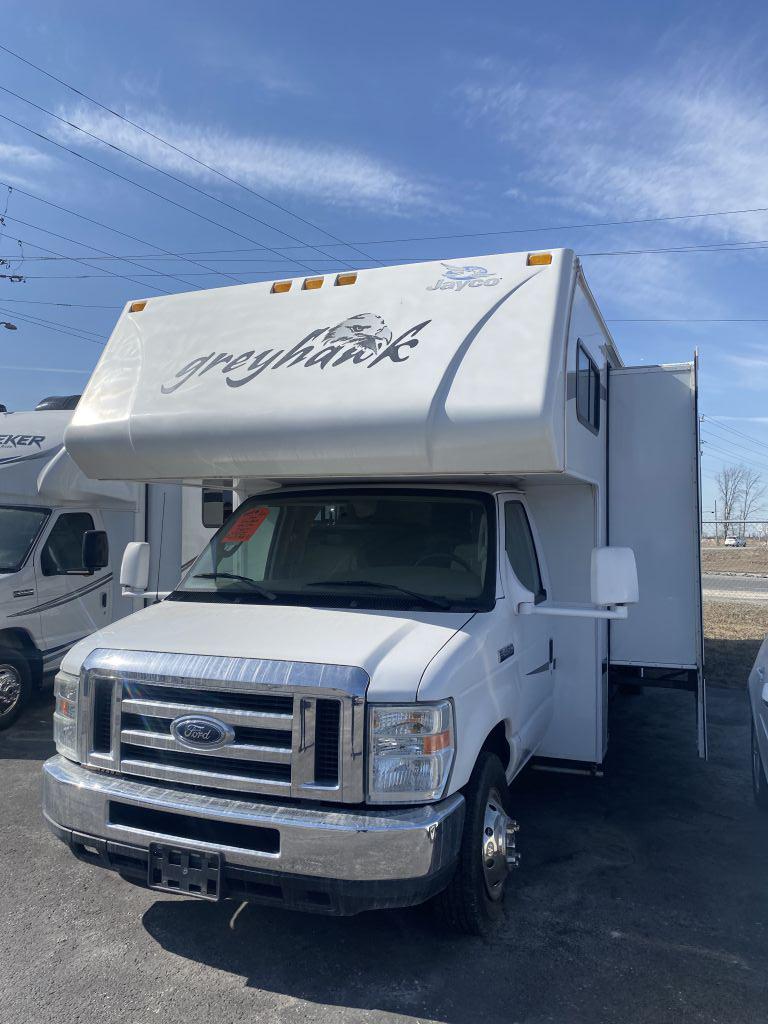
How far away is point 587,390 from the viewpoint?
5.42 meters

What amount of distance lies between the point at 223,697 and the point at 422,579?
4.48 ft

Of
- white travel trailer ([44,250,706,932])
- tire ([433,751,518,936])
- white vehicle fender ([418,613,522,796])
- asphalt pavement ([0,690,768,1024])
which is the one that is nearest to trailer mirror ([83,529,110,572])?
white travel trailer ([44,250,706,932])

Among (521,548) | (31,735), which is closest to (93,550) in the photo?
(31,735)

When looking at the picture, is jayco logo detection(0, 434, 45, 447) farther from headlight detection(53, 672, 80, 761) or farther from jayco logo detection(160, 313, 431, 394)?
headlight detection(53, 672, 80, 761)

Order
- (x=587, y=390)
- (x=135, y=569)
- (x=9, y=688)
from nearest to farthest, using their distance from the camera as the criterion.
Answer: (x=135, y=569) → (x=587, y=390) → (x=9, y=688)

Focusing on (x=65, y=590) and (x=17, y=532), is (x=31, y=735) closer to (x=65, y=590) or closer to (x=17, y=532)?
(x=65, y=590)

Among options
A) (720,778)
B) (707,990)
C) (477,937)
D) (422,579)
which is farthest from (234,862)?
(720,778)

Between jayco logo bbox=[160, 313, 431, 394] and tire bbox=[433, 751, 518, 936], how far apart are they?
2199 millimetres

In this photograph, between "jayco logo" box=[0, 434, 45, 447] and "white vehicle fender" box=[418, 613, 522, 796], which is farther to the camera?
"jayco logo" box=[0, 434, 45, 447]

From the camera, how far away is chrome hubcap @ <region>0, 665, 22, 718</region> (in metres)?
7.50

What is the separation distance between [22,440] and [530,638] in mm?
5968

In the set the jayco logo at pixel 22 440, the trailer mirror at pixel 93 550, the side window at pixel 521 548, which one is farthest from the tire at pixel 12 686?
the side window at pixel 521 548

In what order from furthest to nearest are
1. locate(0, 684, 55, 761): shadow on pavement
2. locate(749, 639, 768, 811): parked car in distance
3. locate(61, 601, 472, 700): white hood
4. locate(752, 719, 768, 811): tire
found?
locate(0, 684, 55, 761): shadow on pavement < locate(752, 719, 768, 811): tire < locate(749, 639, 768, 811): parked car in distance < locate(61, 601, 472, 700): white hood

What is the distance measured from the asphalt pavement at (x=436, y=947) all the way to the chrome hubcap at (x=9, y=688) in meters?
2.29
